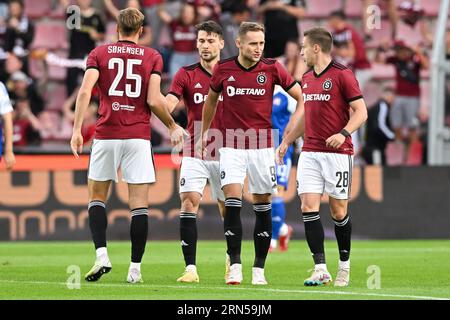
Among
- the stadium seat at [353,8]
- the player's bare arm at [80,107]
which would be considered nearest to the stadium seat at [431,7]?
the stadium seat at [353,8]

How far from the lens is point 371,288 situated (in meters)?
10.1

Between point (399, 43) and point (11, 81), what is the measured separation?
259 inches

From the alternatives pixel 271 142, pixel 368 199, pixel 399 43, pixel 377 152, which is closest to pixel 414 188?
pixel 368 199

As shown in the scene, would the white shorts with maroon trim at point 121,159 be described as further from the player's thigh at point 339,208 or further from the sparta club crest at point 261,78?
the player's thigh at point 339,208

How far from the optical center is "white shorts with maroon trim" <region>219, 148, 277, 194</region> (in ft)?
34.8

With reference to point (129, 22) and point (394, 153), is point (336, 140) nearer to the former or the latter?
point (129, 22)

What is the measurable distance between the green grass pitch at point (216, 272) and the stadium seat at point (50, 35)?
18.2 ft

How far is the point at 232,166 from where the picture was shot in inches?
417

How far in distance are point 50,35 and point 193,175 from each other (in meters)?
11.4

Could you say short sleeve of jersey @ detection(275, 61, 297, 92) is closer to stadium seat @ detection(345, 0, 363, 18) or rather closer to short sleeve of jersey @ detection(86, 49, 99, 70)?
short sleeve of jersey @ detection(86, 49, 99, 70)

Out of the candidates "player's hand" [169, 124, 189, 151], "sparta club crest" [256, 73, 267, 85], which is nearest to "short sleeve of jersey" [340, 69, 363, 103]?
"sparta club crest" [256, 73, 267, 85]

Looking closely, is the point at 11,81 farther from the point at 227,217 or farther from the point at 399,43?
the point at 227,217

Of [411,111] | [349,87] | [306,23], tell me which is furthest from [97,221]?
[306,23]

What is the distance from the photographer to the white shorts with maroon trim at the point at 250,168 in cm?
1059
